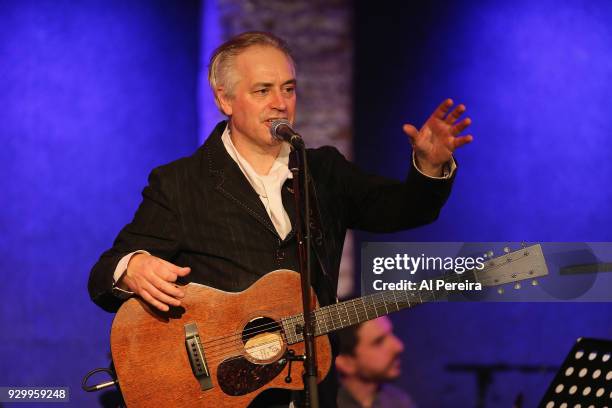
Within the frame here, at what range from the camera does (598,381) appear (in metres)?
2.94

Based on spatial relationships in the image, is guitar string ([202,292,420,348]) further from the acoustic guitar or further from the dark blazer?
the dark blazer

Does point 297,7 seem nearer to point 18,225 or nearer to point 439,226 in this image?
point 439,226

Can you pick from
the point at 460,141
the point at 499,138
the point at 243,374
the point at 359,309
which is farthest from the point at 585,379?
the point at 499,138

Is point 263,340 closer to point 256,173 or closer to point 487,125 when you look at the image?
point 256,173

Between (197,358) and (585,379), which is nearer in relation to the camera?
(197,358)

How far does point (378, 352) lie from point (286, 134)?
2239 mm

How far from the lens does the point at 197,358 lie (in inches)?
112

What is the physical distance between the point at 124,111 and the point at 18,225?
0.82 meters

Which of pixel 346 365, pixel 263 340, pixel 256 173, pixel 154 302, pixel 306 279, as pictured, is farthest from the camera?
pixel 346 365

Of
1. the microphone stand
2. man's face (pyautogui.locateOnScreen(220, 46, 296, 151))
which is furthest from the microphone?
man's face (pyautogui.locateOnScreen(220, 46, 296, 151))

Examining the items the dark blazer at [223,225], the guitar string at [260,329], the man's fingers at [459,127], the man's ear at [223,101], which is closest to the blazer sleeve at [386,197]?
the dark blazer at [223,225]

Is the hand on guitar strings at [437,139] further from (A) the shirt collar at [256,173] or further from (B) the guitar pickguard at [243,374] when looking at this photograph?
(B) the guitar pickguard at [243,374]

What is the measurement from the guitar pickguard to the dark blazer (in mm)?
295

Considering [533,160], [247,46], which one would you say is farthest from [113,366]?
[533,160]
